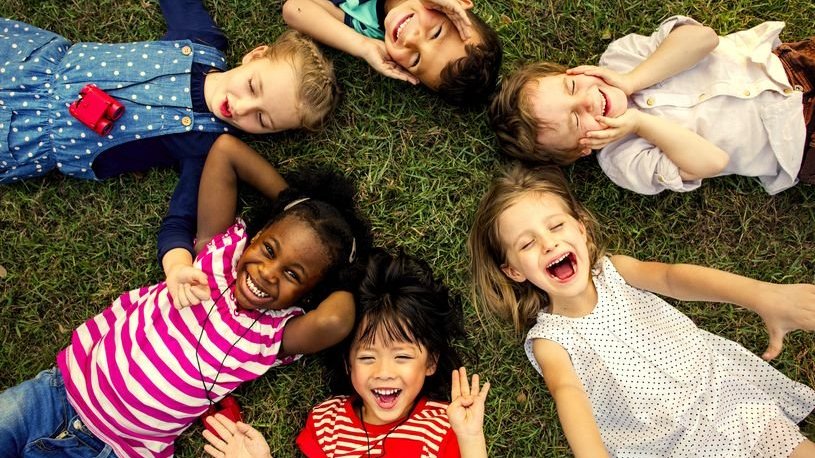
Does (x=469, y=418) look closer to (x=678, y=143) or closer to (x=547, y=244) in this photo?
(x=547, y=244)

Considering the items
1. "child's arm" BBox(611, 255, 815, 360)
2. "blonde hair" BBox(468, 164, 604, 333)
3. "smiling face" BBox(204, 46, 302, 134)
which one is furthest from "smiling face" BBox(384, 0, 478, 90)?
"child's arm" BBox(611, 255, 815, 360)

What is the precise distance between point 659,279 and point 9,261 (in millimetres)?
2914

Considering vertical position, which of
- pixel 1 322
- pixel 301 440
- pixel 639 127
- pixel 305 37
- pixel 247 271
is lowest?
pixel 301 440

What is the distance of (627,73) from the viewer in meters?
2.95

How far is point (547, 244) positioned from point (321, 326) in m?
0.96

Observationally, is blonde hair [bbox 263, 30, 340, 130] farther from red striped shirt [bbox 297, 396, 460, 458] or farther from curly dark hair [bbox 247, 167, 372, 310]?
red striped shirt [bbox 297, 396, 460, 458]

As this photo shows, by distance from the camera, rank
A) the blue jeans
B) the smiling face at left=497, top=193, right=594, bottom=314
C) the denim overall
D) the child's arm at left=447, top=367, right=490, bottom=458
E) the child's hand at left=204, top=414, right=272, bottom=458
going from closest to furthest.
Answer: the child's arm at left=447, top=367, right=490, bottom=458, the smiling face at left=497, top=193, right=594, bottom=314, the child's hand at left=204, top=414, right=272, bottom=458, the blue jeans, the denim overall

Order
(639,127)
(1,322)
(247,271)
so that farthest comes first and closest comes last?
(1,322) < (639,127) < (247,271)

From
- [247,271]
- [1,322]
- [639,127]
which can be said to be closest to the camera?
[247,271]

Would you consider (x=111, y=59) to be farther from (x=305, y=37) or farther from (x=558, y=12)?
(x=558, y=12)

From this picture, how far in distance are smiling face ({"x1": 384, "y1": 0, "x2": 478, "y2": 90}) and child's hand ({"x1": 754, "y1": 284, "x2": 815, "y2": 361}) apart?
149cm

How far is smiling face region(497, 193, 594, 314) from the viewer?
8.63ft

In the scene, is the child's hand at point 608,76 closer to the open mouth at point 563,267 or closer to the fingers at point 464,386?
the open mouth at point 563,267

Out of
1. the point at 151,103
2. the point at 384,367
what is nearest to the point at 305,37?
the point at 151,103
